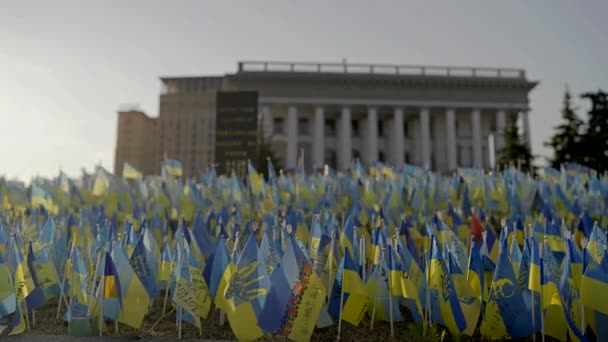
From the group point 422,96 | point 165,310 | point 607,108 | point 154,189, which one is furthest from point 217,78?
point 165,310

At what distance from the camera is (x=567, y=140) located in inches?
1028

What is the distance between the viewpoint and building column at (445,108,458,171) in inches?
1933

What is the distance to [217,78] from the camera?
237 ft

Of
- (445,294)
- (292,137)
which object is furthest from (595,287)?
(292,137)

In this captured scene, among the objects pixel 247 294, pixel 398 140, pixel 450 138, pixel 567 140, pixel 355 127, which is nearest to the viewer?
pixel 247 294

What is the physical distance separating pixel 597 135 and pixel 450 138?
2212cm

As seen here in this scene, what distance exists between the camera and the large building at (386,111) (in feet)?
159

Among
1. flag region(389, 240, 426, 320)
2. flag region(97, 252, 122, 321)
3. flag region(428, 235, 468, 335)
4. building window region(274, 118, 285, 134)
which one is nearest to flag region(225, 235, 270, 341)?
flag region(97, 252, 122, 321)

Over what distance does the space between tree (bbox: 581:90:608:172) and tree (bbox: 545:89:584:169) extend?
1.18 feet

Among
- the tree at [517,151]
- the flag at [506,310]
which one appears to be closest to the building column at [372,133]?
the tree at [517,151]

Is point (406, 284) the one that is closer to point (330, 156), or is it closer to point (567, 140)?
point (567, 140)

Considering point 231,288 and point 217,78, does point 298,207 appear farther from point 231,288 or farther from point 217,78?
point 217,78

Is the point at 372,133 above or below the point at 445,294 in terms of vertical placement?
above

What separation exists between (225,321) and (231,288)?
3.88 ft
